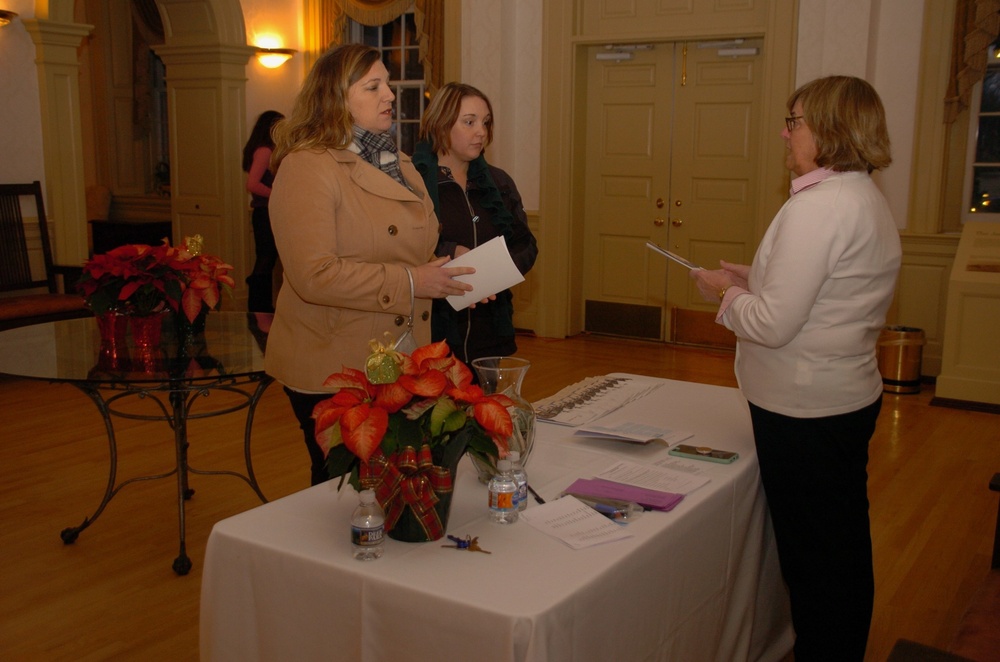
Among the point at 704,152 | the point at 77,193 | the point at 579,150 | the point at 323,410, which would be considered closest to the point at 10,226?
the point at 77,193

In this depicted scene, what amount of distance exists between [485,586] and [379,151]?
1.28m

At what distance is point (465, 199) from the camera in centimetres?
327

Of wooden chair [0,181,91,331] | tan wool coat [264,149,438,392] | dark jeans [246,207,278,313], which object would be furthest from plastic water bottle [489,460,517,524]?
dark jeans [246,207,278,313]

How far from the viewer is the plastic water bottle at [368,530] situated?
1.69 m

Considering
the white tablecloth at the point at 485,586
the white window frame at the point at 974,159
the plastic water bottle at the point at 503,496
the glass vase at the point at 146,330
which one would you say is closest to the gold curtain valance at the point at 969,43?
the white window frame at the point at 974,159

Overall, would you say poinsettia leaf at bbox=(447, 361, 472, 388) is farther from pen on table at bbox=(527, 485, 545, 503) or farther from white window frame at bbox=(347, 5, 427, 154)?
white window frame at bbox=(347, 5, 427, 154)

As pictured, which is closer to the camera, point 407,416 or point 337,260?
point 407,416

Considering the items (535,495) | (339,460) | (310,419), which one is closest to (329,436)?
(339,460)

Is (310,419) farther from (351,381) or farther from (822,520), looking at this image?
(822,520)

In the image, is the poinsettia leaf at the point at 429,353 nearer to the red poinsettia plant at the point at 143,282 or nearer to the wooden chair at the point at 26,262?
the red poinsettia plant at the point at 143,282

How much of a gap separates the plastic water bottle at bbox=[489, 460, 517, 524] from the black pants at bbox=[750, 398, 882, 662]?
0.73 meters

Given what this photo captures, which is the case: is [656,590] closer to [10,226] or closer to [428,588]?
[428,588]

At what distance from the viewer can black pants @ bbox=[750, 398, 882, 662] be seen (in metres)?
2.26

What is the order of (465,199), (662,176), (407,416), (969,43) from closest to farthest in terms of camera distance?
(407,416) → (465,199) → (969,43) → (662,176)
